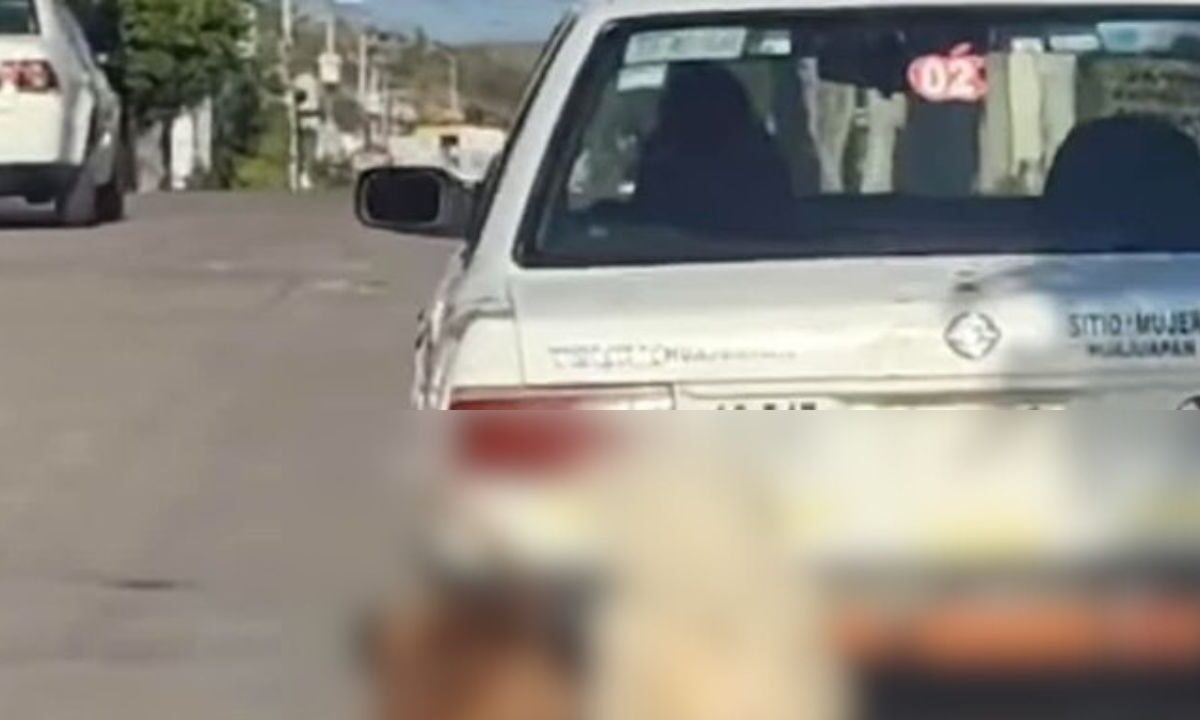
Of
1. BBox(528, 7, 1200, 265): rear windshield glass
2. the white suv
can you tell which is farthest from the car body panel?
BBox(528, 7, 1200, 265): rear windshield glass

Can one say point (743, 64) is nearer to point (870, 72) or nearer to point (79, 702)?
point (870, 72)

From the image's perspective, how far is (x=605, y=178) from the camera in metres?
7.29

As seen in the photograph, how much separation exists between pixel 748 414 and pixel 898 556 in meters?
0.40

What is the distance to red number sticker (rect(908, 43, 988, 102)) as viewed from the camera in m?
7.52

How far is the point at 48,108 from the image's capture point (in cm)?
2366

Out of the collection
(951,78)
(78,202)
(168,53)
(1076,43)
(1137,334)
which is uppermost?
(1137,334)

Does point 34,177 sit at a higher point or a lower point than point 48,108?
lower

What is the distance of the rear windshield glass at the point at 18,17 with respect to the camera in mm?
24031

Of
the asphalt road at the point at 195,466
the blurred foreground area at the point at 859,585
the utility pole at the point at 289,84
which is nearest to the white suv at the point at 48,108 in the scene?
the asphalt road at the point at 195,466

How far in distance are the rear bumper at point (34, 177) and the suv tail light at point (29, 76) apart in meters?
0.52

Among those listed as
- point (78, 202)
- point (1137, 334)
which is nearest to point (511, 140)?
point (1137, 334)

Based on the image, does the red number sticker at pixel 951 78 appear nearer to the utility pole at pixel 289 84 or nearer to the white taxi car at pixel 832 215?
the white taxi car at pixel 832 215

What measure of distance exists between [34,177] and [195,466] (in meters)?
11.0

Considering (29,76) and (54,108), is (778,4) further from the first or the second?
(54,108)
